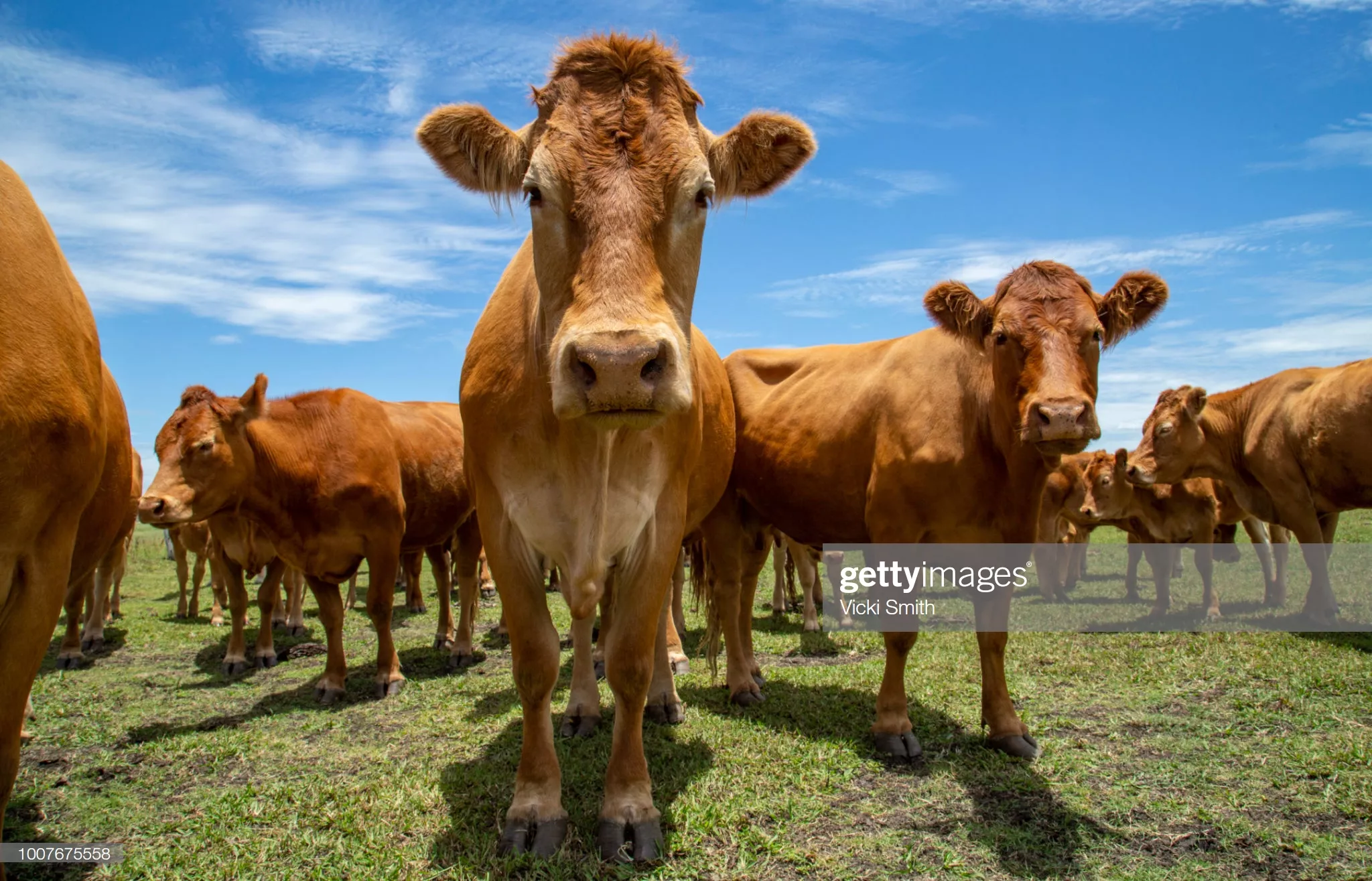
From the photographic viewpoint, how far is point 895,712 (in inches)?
191

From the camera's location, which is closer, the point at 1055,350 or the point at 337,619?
the point at 1055,350

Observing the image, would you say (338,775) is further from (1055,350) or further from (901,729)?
(1055,350)

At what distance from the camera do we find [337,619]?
7199 millimetres

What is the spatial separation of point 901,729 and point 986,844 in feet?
4.11

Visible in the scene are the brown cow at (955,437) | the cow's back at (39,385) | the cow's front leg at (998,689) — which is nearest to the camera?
the cow's back at (39,385)

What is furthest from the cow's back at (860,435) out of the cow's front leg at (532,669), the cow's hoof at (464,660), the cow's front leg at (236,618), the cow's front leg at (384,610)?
the cow's front leg at (236,618)

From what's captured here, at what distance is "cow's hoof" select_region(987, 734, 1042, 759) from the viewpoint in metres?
4.59

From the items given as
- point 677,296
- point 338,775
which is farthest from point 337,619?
point 677,296

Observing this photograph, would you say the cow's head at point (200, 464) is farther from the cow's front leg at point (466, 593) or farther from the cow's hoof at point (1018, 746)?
the cow's hoof at point (1018, 746)

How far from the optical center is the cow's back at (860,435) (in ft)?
16.4

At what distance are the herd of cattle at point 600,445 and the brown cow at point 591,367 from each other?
0.04ft

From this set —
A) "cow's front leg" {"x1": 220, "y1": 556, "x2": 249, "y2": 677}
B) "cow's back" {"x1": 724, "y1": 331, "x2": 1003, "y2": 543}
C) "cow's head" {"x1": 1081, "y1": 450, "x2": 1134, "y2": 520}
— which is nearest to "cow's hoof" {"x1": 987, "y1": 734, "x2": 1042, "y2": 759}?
"cow's back" {"x1": 724, "y1": 331, "x2": 1003, "y2": 543}

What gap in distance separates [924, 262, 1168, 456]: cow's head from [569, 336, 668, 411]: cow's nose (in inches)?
93.9

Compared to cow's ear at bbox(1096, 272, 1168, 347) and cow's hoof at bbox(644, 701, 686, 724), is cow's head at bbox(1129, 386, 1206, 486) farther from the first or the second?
cow's hoof at bbox(644, 701, 686, 724)
